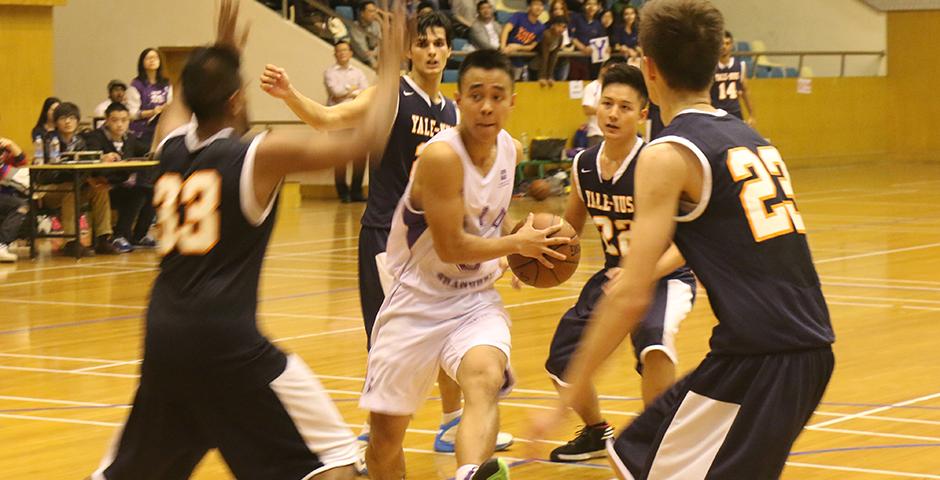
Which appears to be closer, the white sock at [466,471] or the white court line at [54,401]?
the white sock at [466,471]

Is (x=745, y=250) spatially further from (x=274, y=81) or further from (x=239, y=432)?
(x=274, y=81)

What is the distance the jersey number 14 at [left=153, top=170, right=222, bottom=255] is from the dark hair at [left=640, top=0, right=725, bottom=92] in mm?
1225

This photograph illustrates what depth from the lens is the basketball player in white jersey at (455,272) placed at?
493 cm

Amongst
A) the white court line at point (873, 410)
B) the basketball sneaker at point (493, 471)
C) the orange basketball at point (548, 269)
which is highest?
the orange basketball at point (548, 269)

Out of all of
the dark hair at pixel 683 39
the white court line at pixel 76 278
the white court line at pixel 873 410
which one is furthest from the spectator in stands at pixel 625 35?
the dark hair at pixel 683 39

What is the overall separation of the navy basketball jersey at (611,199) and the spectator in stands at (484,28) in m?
14.8

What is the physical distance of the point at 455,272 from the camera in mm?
5160

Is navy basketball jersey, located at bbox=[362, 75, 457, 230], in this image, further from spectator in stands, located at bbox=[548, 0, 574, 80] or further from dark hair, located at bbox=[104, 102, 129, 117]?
spectator in stands, located at bbox=[548, 0, 574, 80]

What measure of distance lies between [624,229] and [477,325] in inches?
42.3

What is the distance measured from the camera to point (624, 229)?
19.3ft

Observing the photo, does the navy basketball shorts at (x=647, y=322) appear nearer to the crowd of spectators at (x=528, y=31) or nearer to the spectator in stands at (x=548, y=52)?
the crowd of spectators at (x=528, y=31)

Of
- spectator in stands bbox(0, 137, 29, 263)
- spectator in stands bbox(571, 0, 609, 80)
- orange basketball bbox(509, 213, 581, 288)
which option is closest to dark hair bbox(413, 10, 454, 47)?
orange basketball bbox(509, 213, 581, 288)

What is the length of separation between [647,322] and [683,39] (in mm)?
2429

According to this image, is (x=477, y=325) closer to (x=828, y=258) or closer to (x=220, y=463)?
(x=220, y=463)
